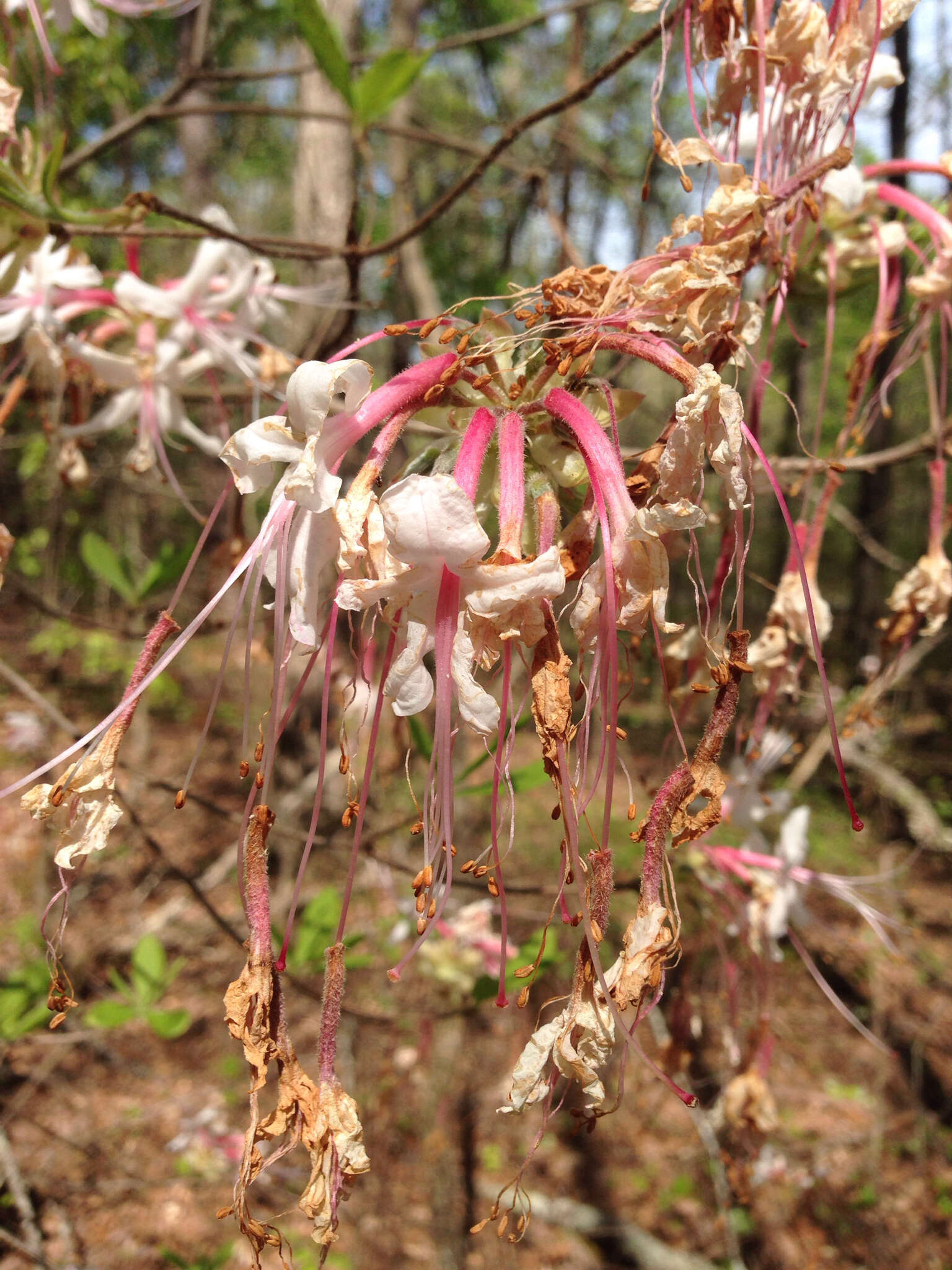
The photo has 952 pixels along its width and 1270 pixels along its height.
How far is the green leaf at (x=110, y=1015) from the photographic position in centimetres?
184

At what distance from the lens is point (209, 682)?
817 cm

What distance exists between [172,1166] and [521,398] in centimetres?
404

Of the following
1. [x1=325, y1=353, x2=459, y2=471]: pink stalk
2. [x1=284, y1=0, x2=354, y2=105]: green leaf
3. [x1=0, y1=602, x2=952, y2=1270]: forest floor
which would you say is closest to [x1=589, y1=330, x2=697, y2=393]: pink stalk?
[x1=325, y1=353, x2=459, y2=471]: pink stalk

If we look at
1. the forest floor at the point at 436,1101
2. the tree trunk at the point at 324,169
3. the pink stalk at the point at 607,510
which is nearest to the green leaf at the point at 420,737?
the forest floor at the point at 436,1101

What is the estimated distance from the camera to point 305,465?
646 mm

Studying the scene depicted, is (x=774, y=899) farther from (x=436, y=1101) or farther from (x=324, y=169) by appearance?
(x=324, y=169)

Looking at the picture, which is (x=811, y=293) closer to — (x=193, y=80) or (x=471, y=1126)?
(x=193, y=80)

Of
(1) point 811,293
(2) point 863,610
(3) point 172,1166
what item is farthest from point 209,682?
(1) point 811,293

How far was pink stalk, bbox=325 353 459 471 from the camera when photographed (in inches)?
27.2

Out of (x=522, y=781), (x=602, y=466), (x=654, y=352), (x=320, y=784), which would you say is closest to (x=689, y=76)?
(x=654, y=352)

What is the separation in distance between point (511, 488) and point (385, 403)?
14 cm

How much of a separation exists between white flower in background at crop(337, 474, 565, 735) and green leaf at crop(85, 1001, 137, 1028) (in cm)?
160

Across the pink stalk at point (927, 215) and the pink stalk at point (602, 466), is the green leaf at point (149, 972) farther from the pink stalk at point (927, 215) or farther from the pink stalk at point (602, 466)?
the pink stalk at point (927, 215)

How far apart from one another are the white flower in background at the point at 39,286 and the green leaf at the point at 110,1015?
146cm
